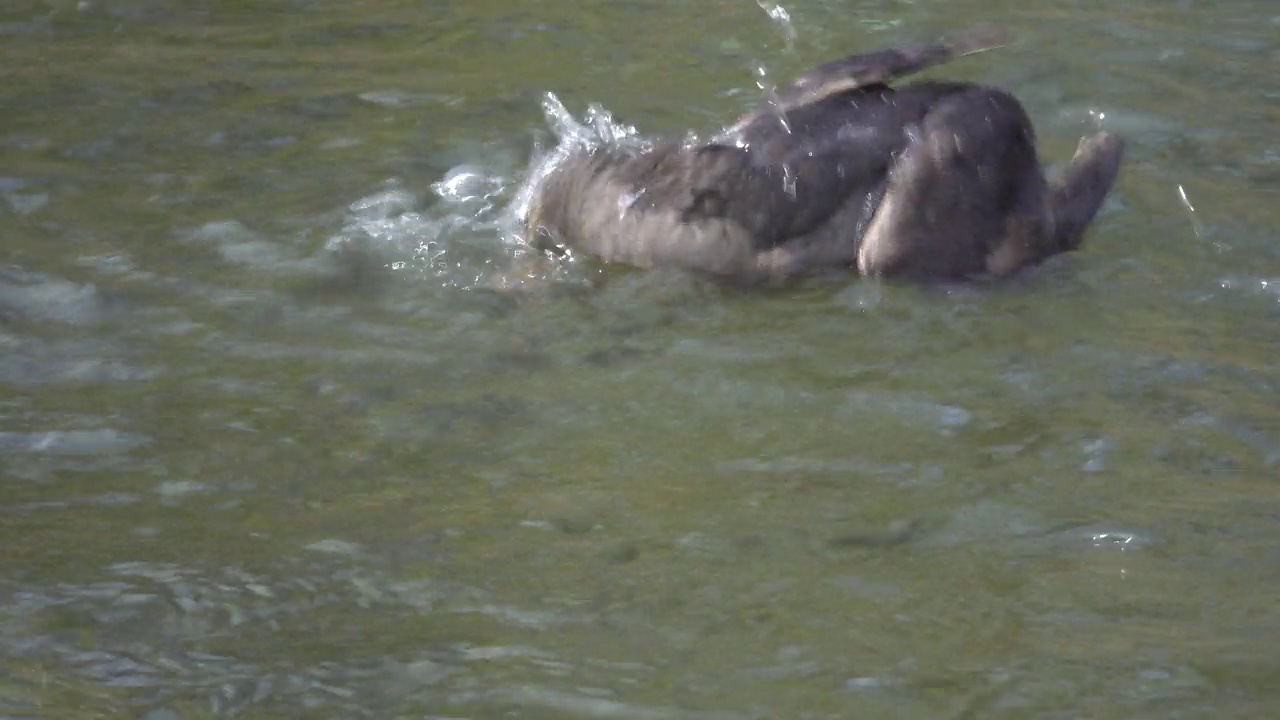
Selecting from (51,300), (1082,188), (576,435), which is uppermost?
(1082,188)

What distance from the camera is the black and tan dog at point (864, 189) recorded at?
567 centimetres

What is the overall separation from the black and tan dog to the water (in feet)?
0.40

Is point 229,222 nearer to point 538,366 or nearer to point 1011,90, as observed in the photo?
point 538,366

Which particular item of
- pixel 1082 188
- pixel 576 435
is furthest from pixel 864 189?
pixel 576 435

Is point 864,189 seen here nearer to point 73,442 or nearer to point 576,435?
point 576,435

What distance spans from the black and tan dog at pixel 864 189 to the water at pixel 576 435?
121 mm

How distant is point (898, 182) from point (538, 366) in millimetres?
1259

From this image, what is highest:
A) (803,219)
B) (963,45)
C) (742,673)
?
(963,45)

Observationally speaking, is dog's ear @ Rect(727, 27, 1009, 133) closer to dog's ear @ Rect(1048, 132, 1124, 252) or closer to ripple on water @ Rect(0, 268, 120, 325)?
dog's ear @ Rect(1048, 132, 1124, 252)

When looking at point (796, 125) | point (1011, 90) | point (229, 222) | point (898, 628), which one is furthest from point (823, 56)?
point (898, 628)

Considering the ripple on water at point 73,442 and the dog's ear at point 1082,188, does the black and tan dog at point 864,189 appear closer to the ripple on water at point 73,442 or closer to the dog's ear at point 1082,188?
the dog's ear at point 1082,188

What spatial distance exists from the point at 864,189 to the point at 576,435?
4.79 ft

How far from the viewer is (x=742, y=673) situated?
373 centimetres

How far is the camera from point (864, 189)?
227 inches
